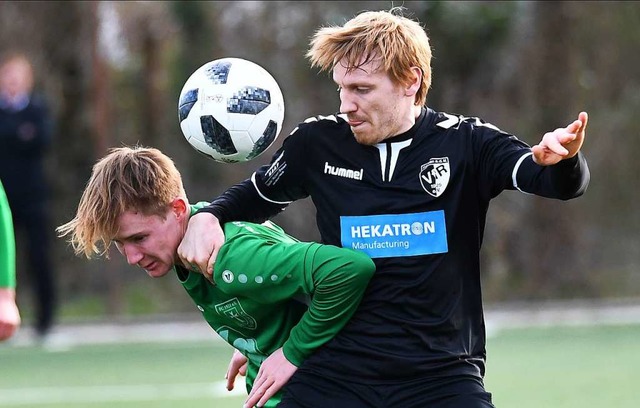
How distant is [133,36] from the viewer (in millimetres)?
13867

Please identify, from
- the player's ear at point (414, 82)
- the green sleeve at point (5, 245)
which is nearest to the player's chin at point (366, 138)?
the player's ear at point (414, 82)

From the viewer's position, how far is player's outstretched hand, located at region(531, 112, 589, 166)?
11.5 ft

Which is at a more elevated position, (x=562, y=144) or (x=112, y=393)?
(x=562, y=144)

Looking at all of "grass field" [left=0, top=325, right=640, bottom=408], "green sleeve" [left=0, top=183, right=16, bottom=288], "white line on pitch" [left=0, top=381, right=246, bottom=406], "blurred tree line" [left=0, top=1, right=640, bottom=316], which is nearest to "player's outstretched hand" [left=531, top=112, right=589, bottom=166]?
"green sleeve" [left=0, top=183, right=16, bottom=288]

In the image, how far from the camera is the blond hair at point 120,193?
13.3 feet

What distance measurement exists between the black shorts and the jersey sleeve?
67 cm

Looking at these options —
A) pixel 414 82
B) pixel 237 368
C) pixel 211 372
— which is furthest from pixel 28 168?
pixel 414 82

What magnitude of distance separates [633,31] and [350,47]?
10194 mm

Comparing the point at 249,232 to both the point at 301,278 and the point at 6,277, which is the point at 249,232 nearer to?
the point at 301,278

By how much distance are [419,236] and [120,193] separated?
3.27 feet

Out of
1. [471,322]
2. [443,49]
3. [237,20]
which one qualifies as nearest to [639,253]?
[443,49]

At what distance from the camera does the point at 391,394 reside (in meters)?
3.85

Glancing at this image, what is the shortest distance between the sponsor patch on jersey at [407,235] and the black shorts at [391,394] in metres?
0.41

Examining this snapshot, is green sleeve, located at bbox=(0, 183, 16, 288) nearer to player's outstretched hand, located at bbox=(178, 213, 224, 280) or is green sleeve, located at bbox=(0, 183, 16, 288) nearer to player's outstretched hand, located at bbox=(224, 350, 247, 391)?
player's outstretched hand, located at bbox=(178, 213, 224, 280)
